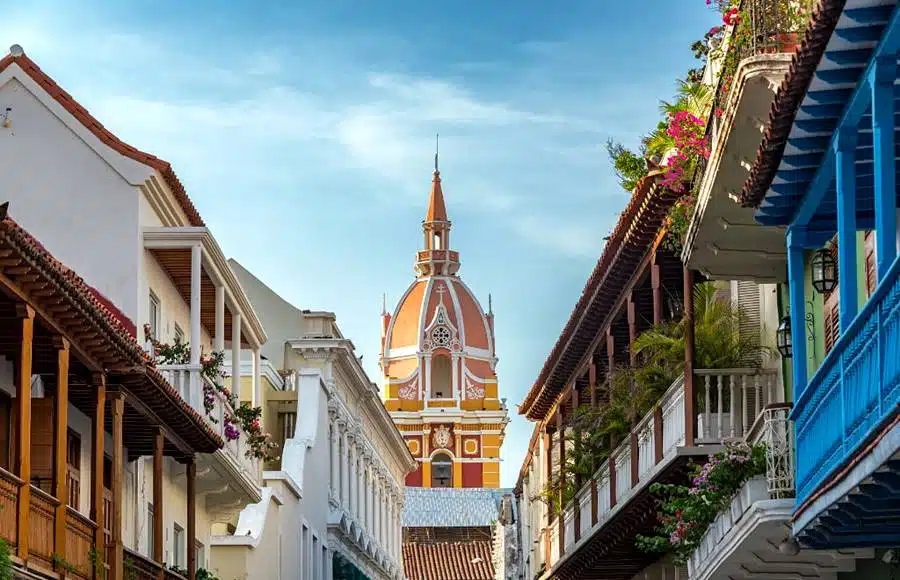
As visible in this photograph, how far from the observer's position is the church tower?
113812 mm

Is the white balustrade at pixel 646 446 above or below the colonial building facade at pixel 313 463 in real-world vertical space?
below

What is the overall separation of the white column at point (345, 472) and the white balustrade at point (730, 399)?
90.2ft

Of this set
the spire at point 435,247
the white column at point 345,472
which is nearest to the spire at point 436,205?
the spire at point 435,247

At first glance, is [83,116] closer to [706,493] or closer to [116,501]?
[116,501]

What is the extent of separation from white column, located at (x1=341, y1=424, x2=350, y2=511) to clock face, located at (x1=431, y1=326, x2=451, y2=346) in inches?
2483

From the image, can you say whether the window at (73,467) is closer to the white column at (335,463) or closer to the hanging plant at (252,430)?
the hanging plant at (252,430)

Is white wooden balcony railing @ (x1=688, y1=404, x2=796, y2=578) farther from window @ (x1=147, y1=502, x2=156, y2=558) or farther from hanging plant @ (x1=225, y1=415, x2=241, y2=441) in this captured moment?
hanging plant @ (x1=225, y1=415, x2=241, y2=441)

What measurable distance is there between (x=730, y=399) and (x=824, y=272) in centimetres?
508

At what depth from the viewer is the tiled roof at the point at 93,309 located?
57.0 ft

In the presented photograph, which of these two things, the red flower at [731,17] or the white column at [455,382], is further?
the white column at [455,382]

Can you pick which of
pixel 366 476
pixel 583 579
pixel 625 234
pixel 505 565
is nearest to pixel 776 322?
pixel 625 234

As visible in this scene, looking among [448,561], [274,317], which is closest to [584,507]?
[274,317]

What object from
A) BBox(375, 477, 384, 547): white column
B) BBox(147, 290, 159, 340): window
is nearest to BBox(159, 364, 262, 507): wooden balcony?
BBox(147, 290, 159, 340): window

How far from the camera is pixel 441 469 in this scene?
375 ft
